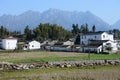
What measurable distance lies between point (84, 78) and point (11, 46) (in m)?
60.3

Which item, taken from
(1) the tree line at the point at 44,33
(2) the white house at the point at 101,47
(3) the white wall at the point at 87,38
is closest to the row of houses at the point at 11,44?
(3) the white wall at the point at 87,38

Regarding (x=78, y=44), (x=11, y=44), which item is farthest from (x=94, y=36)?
(x=11, y=44)

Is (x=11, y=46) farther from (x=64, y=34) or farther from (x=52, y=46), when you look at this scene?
(x=64, y=34)

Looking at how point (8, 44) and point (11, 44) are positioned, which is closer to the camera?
point (8, 44)

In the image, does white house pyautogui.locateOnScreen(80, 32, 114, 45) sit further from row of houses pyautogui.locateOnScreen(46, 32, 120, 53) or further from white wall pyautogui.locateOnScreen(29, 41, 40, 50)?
white wall pyautogui.locateOnScreen(29, 41, 40, 50)

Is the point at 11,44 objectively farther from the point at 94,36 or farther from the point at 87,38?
the point at 94,36

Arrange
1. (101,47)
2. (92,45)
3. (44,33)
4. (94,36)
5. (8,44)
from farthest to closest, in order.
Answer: (44,33)
(8,44)
(94,36)
(92,45)
(101,47)

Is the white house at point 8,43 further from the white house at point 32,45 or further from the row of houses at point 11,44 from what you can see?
the white house at point 32,45

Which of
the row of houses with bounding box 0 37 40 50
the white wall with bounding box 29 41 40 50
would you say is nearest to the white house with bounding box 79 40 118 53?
the row of houses with bounding box 0 37 40 50

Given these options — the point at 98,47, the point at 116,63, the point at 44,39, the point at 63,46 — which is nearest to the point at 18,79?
the point at 116,63

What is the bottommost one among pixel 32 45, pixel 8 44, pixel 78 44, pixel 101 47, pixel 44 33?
pixel 101 47

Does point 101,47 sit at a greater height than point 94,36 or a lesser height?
lesser

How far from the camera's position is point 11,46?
261 feet

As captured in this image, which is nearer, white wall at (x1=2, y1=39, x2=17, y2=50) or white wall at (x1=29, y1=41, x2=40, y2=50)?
white wall at (x1=2, y1=39, x2=17, y2=50)
